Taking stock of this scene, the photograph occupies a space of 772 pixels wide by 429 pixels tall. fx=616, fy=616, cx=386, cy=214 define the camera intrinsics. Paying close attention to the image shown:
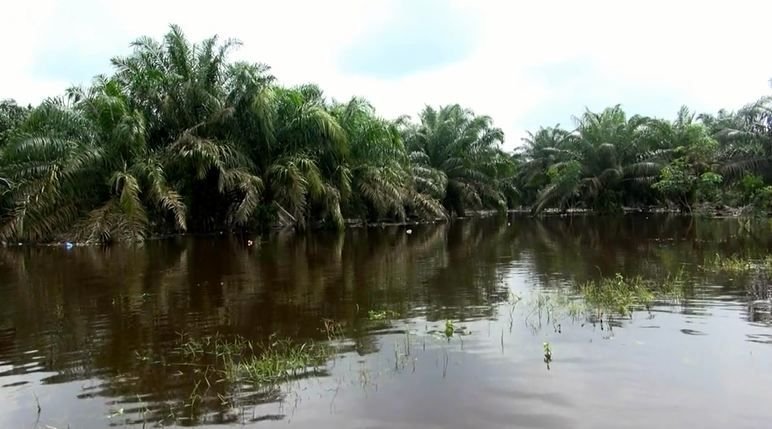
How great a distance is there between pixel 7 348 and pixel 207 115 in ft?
50.8

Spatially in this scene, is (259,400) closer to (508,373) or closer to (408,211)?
(508,373)

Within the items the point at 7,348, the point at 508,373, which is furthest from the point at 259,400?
the point at 7,348

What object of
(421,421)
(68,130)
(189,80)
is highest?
(189,80)

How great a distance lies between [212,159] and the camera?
19219 mm

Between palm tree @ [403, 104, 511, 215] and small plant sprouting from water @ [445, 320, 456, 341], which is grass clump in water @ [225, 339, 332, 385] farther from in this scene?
palm tree @ [403, 104, 511, 215]

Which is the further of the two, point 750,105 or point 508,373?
point 750,105

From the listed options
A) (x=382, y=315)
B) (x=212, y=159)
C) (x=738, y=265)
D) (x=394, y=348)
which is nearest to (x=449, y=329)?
(x=394, y=348)

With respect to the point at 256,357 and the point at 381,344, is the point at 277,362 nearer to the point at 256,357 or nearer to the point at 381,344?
the point at 256,357

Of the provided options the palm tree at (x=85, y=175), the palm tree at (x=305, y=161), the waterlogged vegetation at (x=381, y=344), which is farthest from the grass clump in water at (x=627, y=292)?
the palm tree at (x=305, y=161)

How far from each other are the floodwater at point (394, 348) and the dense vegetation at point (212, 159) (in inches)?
280

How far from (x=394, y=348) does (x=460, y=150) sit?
29099 millimetres

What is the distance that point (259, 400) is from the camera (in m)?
4.36

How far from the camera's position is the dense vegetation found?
58.7 feet

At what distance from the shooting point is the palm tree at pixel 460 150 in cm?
3394
